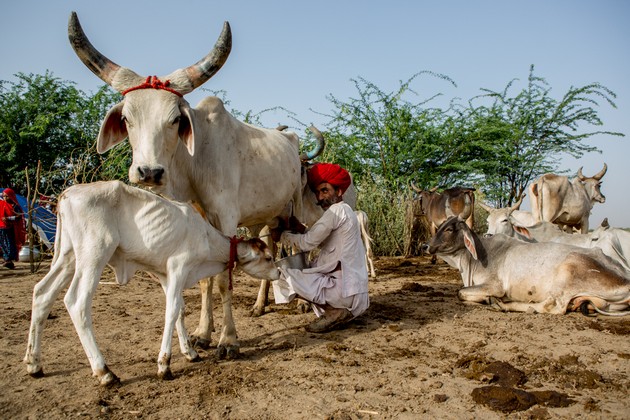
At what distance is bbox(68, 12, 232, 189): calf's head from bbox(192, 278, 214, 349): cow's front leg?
3.68 ft

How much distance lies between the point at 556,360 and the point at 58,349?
3.75 metres

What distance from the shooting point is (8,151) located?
43.8 feet

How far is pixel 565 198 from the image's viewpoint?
1126 cm

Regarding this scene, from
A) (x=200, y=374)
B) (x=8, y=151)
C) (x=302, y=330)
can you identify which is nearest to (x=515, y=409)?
(x=200, y=374)

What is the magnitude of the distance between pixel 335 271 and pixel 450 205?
244 inches

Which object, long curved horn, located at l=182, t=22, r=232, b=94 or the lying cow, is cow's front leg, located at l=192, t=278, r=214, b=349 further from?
the lying cow

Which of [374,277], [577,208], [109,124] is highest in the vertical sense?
[109,124]

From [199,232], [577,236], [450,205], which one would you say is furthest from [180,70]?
[450,205]

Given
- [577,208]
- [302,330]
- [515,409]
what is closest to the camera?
[515,409]

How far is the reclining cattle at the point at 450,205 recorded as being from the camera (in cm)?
1055

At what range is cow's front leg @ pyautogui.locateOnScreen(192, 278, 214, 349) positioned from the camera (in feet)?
14.0

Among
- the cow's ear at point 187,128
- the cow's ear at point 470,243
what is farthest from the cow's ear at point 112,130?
the cow's ear at point 470,243

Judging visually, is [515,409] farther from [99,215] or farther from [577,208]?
[577,208]

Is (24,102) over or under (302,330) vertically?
over
